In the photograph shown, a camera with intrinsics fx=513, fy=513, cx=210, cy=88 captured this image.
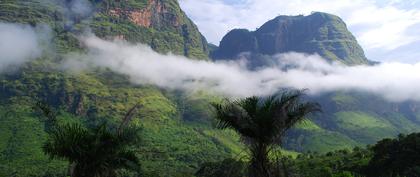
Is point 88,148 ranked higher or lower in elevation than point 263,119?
lower

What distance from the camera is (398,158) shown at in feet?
211

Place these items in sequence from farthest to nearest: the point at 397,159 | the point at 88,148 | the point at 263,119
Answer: the point at 397,159 → the point at 88,148 → the point at 263,119

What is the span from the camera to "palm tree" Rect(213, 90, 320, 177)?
50.7ft

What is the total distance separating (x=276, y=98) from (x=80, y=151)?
21.7 feet

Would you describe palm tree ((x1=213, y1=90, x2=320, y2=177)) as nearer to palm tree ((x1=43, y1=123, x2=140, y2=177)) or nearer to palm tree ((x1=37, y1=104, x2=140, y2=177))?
palm tree ((x1=37, y1=104, x2=140, y2=177))

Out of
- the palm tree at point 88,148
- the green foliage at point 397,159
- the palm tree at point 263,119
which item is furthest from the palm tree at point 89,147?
the green foliage at point 397,159

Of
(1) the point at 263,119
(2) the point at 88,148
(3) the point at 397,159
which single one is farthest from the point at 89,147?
(3) the point at 397,159

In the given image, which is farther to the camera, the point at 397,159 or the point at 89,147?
the point at 397,159

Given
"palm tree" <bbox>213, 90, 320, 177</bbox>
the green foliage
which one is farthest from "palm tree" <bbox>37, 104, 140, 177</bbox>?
the green foliage

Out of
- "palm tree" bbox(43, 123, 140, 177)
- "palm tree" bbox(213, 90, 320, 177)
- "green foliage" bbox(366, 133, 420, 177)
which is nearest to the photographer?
"palm tree" bbox(213, 90, 320, 177)

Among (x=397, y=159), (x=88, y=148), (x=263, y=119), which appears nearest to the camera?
(x=263, y=119)

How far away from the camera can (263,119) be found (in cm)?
1556

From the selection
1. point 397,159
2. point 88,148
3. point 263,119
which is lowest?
point 397,159

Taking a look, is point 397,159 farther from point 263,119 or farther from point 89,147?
point 89,147
